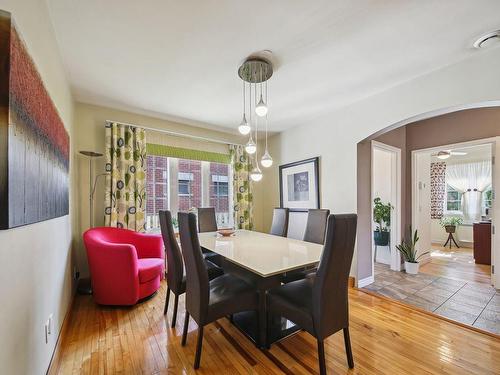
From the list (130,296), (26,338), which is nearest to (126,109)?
(130,296)

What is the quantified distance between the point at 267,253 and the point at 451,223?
234 inches

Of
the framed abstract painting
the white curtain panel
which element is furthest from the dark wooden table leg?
the white curtain panel

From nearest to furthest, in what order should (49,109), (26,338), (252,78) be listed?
1. (26,338)
2. (49,109)
3. (252,78)

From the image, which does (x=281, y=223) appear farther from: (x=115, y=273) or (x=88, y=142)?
(x=88, y=142)

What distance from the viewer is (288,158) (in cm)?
428

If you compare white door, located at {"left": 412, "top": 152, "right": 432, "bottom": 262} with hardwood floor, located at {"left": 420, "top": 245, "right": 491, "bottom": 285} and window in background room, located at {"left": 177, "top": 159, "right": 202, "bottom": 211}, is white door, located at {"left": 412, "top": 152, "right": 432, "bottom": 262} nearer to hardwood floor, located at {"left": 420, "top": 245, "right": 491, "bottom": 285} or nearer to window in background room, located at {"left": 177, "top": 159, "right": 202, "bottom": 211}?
hardwood floor, located at {"left": 420, "top": 245, "right": 491, "bottom": 285}

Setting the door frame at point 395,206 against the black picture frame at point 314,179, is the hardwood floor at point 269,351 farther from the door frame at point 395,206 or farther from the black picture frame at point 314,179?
the black picture frame at point 314,179

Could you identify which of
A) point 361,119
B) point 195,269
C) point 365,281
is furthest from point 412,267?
point 195,269

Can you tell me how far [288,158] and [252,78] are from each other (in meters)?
2.12

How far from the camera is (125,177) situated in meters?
3.27

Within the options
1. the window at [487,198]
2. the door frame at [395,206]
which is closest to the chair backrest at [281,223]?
the door frame at [395,206]

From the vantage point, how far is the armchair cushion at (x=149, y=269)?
254 centimetres

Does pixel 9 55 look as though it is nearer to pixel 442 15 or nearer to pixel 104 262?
pixel 104 262

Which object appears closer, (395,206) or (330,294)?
(330,294)
